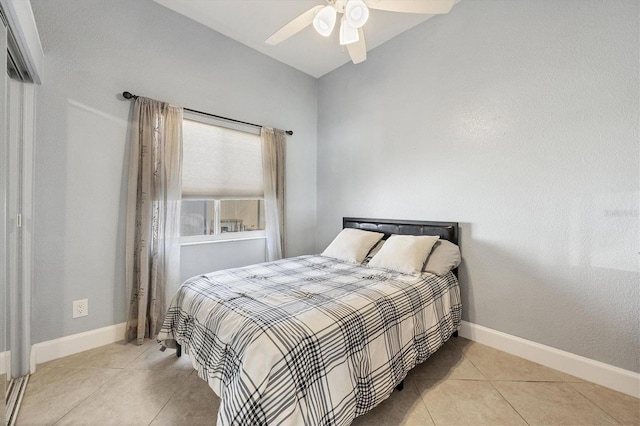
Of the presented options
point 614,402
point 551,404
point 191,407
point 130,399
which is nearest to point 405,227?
point 551,404

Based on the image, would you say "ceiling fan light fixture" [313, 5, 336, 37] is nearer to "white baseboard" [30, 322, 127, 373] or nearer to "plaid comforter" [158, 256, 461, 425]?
"plaid comforter" [158, 256, 461, 425]

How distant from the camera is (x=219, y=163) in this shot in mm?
2875

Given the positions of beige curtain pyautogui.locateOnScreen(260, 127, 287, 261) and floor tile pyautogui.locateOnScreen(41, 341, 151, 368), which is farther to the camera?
beige curtain pyautogui.locateOnScreen(260, 127, 287, 261)

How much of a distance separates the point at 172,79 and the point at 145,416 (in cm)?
264

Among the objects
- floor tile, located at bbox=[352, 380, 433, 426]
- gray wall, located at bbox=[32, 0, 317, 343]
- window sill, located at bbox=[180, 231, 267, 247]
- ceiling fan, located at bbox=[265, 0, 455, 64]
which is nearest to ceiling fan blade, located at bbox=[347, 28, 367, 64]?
ceiling fan, located at bbox=[265, 0, 455, 64]

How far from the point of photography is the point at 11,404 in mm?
1500

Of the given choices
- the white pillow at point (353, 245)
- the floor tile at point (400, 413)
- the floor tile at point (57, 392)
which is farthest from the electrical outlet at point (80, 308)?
the floor tile at point (400, 413)

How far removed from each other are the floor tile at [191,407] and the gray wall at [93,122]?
3.61 ft

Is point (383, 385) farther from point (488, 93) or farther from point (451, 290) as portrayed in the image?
point (488, 93)

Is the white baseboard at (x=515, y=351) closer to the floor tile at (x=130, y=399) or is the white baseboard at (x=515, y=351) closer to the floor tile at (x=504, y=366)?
the floor tile at (x=504, y=366)

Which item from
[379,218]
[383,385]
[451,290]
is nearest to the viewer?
[383,385]

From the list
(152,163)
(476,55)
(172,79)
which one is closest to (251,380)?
(152,163)

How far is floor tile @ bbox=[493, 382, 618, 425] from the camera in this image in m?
1.48

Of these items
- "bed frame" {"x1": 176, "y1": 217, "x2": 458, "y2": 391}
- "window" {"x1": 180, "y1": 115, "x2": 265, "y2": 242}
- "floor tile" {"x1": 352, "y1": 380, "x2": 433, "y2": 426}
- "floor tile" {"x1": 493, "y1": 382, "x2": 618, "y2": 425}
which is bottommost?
"floor tile" {"x1": 493, "y1": 382, "x2": 618, "y2": 425}
